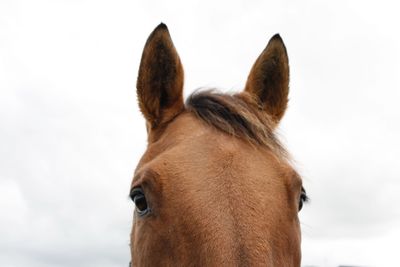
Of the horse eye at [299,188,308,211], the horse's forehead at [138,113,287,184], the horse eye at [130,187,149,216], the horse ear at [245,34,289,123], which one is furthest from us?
the horse ear at [245,34,289,123]

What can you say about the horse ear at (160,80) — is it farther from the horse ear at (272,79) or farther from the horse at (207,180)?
the horse ear at (272,79)

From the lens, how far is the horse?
151 inches

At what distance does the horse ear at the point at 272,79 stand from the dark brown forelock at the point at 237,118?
54 cm

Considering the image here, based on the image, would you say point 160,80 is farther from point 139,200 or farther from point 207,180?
point 207,180

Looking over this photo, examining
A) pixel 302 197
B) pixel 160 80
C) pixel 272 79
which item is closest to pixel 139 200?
pixel 302 197

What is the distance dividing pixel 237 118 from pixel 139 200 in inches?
54.9

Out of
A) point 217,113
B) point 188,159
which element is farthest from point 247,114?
point 188,159

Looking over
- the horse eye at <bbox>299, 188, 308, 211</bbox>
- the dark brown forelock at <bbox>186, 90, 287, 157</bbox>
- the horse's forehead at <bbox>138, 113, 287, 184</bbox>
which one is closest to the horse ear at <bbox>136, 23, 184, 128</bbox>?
the dark brown forelock at <bbox>186, 90, 287, 157</bbox>

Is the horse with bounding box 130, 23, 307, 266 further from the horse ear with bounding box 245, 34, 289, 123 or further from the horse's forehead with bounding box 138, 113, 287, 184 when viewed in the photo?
the horse ear with bounding box 245, 34, 289, 123

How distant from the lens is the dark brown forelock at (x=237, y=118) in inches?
197

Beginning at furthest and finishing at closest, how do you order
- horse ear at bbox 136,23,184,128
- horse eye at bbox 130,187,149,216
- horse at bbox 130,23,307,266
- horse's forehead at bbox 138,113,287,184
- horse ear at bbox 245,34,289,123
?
1. horse ear at bbox 245,34,289,123
2. horse ear at bbox 136,23,184,128
3. horse eye at bbox 130,187,149,216
4. horse's forehead at bbox 138,113,287,184
5. horse at bbox 130,23,307,266

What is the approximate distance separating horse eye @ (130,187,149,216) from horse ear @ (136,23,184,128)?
137 cm

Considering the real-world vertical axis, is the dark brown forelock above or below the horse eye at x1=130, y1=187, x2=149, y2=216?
above

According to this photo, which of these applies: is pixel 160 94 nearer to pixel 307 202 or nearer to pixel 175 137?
pixel 175 137
